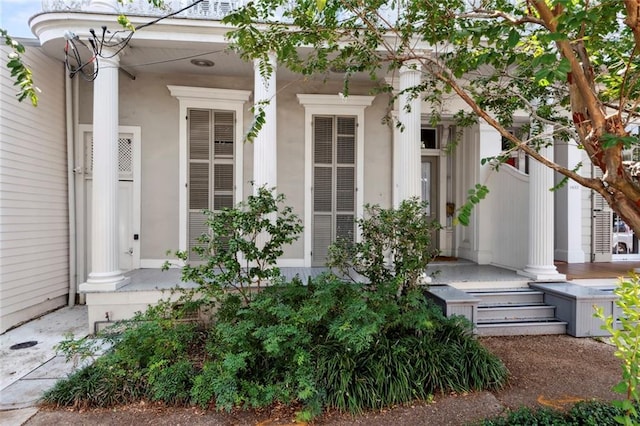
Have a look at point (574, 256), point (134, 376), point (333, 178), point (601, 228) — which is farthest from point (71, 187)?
point (601, 228)

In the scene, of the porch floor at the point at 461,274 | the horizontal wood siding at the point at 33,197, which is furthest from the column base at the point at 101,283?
the horizontal wood siding at the point at 33,197

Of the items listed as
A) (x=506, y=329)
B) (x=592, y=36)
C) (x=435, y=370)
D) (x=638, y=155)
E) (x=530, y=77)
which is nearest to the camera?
(x=592, y=36)

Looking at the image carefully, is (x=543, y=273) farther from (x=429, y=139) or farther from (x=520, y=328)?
(x=429, y=139)

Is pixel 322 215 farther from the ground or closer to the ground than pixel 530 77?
closer to the ground

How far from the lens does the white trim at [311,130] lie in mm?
6539

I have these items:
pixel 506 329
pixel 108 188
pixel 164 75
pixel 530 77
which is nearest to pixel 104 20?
pixel 164 75

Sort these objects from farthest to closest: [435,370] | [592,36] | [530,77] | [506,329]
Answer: [506,329] < [530,77] < [435,370] < [592,36]

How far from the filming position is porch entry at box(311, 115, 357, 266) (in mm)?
6652

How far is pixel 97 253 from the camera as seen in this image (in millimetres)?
4938

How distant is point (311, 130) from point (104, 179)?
3.45 metres

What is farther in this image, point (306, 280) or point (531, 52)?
point (306, 280)

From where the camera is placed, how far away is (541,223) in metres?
5.55

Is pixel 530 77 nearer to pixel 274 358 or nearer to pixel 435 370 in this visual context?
pixel 435 370

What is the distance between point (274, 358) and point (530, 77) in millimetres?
3763
